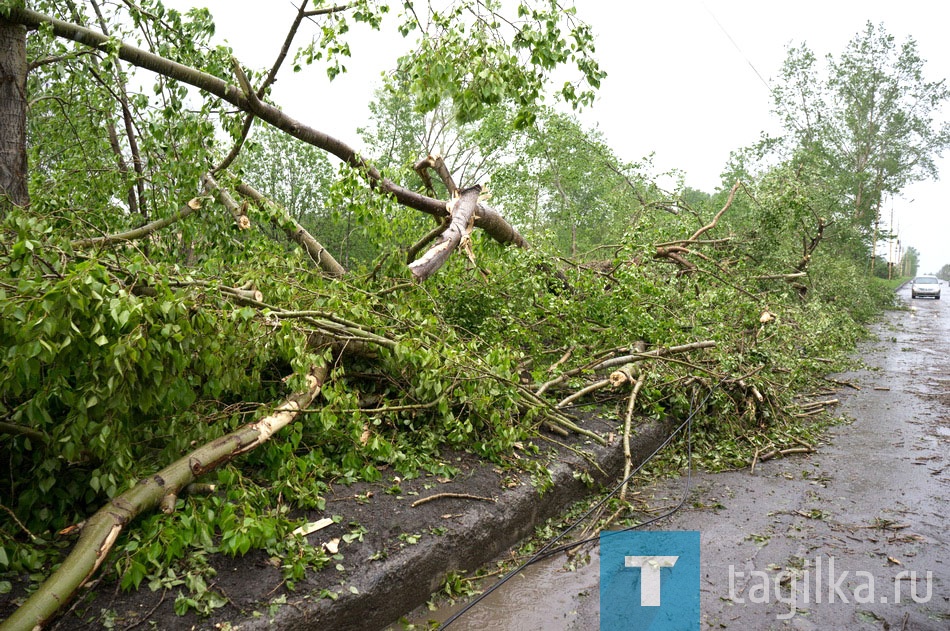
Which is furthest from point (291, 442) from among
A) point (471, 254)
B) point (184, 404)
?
point (471, 254)

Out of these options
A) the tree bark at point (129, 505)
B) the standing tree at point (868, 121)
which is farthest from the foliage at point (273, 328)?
the standing tree at point (868, 121)

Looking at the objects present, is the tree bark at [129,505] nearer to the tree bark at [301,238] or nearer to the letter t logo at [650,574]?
the letter t logo at [650,574]

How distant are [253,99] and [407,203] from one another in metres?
1.88

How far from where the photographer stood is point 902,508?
180 inches

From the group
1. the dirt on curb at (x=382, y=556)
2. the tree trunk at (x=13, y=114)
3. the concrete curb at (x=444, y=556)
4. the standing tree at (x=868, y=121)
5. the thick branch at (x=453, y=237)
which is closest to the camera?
the dirt on curb at (x=382, y=556)

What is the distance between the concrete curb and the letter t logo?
A: 2.29 ft

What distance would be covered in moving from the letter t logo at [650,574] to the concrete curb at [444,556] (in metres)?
0.70

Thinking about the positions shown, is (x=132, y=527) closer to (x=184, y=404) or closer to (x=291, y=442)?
(x=184, y=404)

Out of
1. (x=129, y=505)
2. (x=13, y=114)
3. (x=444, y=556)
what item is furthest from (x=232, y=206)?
(x=444, y=556)

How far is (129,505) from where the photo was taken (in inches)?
113

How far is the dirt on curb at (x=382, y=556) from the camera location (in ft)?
8.52

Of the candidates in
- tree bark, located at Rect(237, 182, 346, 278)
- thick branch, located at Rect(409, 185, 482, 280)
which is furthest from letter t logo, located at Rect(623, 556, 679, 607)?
tree bark, located at Rect(237, 182, 346, 278)
